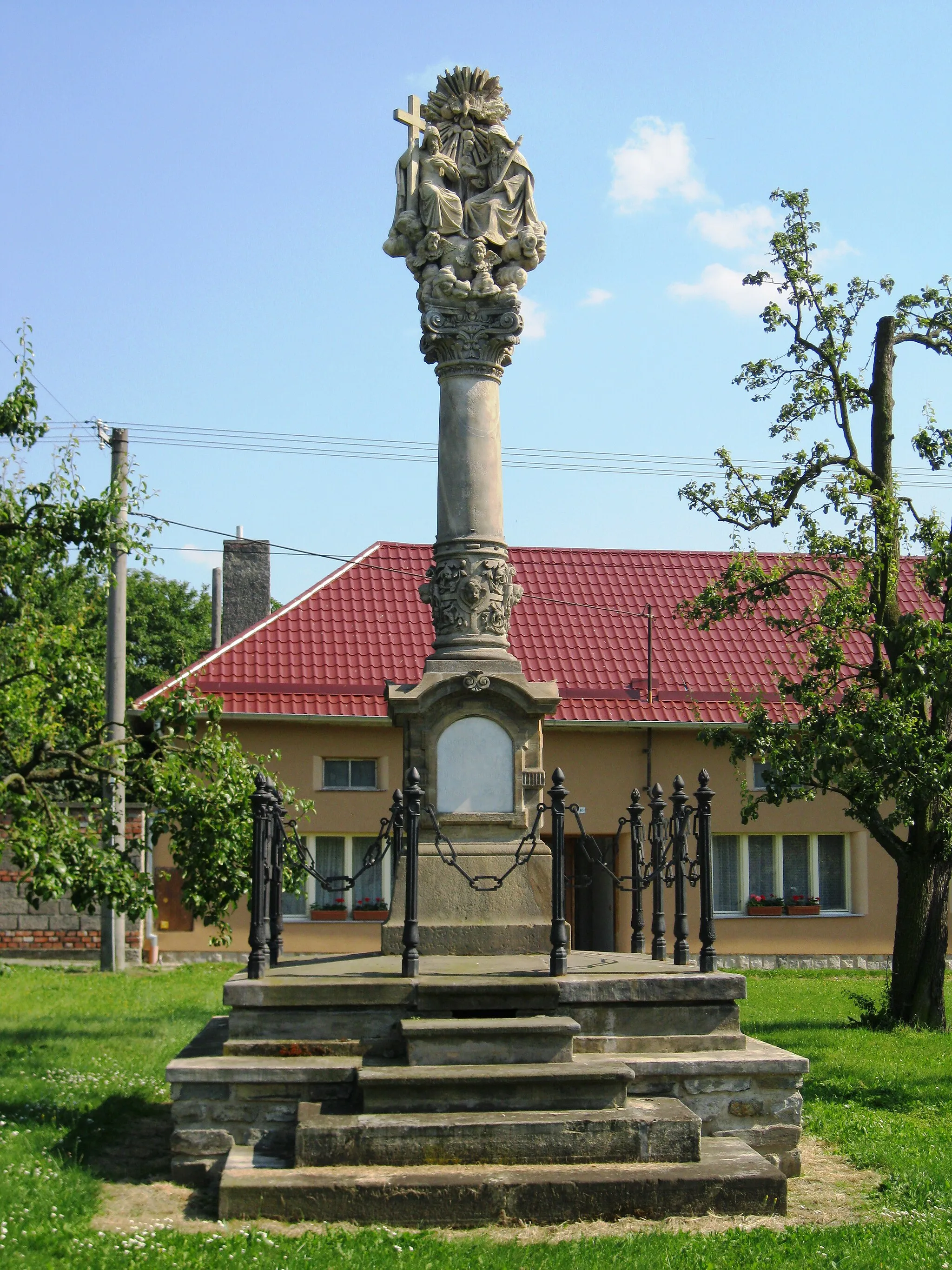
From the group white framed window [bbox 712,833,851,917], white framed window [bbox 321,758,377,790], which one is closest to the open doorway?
white framed window [bbox 712,833,851,917]

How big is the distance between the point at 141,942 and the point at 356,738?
15.6 ft

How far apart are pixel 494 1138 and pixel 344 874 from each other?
15082 mm

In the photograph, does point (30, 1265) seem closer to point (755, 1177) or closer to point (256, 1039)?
point (256, 1039)

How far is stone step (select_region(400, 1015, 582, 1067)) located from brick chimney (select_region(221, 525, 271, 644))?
18877 millimetres

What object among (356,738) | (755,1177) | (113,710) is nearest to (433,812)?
(755,1177)

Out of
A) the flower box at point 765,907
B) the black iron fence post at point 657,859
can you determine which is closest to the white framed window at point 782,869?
the flower box at point 765,907

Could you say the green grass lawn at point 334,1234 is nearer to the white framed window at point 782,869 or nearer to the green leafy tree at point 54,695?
Result: the green leafy tree at point 54,695

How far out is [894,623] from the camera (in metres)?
14.0

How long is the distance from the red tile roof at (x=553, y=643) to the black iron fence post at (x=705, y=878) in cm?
1296

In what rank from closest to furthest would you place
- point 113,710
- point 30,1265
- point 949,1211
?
point 30,1265 < point 949,1211 < point 113,710

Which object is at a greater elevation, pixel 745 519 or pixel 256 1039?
pixel 745 519

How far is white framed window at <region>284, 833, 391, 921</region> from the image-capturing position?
71.1 feet

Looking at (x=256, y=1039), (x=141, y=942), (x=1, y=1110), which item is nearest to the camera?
(x=256, y=1039)

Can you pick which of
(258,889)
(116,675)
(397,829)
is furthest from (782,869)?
(258,889)
